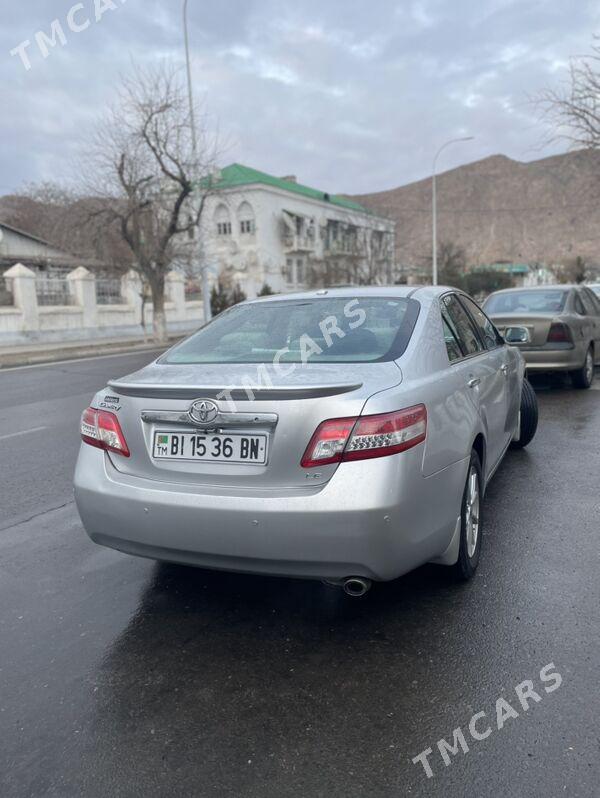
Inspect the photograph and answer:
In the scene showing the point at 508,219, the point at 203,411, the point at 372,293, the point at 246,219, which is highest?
the point at 508,219

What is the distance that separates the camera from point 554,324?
29.5 ft

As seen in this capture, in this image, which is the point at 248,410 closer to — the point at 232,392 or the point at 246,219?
the point at 232,392

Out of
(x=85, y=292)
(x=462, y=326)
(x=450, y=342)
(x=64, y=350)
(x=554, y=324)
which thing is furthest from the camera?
(x=85, y=292)

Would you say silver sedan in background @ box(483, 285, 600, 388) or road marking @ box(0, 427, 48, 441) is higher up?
silver sedan in background @ box(483, 285, 600, 388)

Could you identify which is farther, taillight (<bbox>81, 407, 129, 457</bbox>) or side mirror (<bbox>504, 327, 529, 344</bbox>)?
side mirror (<bbox>504, 327, 529, 344</bbox>)

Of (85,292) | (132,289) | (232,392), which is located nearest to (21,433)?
(232,392)

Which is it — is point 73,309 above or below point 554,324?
above

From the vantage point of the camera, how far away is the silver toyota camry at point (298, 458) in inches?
103

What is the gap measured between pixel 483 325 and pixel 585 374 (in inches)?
212

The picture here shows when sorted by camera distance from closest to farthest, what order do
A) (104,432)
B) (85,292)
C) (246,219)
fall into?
(104,432) < (85,292) < (246,219)

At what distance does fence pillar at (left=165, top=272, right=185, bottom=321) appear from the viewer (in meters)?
31.2

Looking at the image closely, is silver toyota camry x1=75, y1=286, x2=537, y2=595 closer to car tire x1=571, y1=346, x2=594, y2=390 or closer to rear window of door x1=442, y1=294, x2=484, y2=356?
rear window of door x1=442, y1=294, x2=484, y2=356

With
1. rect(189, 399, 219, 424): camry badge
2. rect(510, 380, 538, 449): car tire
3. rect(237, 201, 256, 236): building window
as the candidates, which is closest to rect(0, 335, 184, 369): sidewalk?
rect(510, 380, 538, 449): car tire

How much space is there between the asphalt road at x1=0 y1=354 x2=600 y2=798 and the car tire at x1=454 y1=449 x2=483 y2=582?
3.9 inches
